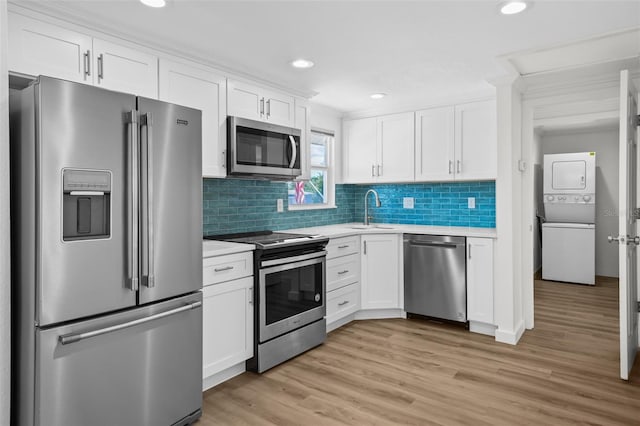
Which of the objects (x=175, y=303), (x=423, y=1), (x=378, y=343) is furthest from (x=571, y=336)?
(x=175, y=303)

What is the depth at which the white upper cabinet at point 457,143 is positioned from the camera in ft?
12.5

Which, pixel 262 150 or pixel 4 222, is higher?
pixel 262 150

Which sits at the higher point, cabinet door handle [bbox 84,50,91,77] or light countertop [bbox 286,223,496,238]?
cabinet door handle [bbox 84,50,91,77]

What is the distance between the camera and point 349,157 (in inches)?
187

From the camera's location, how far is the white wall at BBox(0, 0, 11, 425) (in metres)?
1.48

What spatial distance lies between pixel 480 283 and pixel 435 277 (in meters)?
0.41

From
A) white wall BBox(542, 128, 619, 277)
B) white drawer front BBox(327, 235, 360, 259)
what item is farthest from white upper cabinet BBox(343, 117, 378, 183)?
white wall BBox(542, 128, 619, 277)

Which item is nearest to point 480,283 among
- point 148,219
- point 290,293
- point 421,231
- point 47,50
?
point 421,231

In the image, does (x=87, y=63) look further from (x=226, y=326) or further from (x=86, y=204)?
(x=226, y=326)

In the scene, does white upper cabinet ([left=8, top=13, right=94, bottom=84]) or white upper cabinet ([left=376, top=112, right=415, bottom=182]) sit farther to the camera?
white upper cabinet ([left=376, top=112, right=415, bottom=182])

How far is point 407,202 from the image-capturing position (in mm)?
4656

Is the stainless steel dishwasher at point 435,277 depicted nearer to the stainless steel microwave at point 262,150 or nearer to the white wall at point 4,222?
the stainless steel microwave at point 262,150

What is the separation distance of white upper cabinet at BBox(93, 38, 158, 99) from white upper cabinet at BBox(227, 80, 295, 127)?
63 centimetres

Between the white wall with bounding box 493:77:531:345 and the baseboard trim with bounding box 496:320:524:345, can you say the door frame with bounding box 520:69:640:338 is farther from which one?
the baseboard trim with bounding box 496:320:524:345
